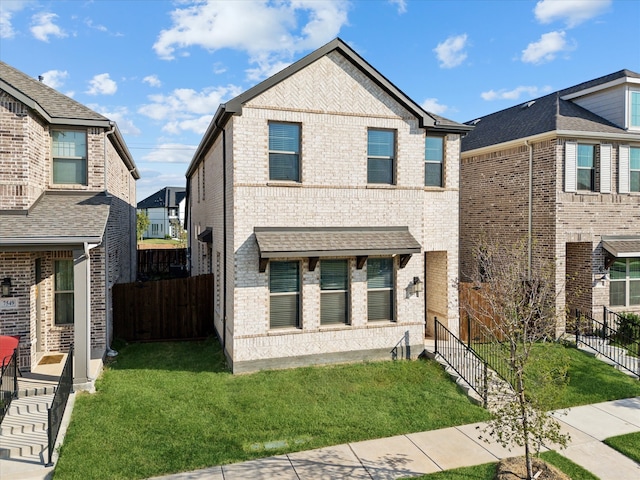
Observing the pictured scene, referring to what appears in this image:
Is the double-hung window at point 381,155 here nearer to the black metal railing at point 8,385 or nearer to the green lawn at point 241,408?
the green lawn at point 241,408

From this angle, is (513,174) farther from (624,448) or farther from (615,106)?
(624,448)

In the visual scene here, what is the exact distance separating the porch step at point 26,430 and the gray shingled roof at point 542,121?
1637 cm

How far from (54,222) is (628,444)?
511 inches

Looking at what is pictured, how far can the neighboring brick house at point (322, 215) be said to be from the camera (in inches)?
437

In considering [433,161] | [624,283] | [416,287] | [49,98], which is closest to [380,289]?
[416,287]

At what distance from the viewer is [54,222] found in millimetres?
10133

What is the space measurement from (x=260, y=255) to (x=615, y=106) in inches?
562

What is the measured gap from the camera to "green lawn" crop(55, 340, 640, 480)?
7.49 meters

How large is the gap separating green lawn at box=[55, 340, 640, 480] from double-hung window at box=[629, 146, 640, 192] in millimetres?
7182

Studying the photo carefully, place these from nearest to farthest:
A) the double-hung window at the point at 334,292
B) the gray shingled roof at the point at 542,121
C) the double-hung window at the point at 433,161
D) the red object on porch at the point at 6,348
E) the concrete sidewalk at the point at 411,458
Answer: the concrete sidewalk at the point at 411,458, the red object on porch at the point at 6,348, the double-hung window at the point at 334,292, the double-hung window at the point at 433,161, the gray shingled roof at the point at 542,121

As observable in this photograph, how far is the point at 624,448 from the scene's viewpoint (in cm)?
812

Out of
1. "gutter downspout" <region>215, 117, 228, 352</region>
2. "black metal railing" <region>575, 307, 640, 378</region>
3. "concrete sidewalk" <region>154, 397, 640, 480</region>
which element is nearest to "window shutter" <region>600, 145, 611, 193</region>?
"black metal railing" <region>575, 307, 640, 378</region>

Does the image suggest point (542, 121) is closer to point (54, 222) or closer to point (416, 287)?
point (416, 287)

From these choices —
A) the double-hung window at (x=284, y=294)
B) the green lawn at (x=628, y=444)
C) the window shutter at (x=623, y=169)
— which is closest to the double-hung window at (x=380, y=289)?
the double-hung window at (x=284, y=294)
